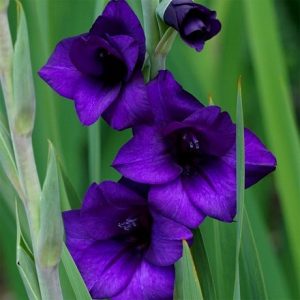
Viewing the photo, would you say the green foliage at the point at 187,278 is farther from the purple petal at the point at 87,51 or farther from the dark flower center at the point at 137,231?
the purple petal at the point at 87,51

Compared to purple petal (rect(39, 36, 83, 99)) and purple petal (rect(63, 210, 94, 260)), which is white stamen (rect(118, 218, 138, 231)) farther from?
purple petal (rect(39, 36, 83, 99))

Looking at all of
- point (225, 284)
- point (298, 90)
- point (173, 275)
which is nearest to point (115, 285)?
point (173, 275)

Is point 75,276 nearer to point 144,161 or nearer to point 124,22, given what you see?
point 144,161

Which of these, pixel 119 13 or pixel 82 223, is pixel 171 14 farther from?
pixel 82 223

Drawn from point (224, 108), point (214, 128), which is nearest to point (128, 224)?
point (214, 128)

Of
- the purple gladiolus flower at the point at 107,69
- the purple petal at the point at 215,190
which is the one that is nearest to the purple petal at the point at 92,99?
the purple gladiolus flower at the point at 107,69

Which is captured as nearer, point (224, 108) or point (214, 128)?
point (214, 128)

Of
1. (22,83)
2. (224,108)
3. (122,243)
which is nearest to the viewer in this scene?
(22,83)
